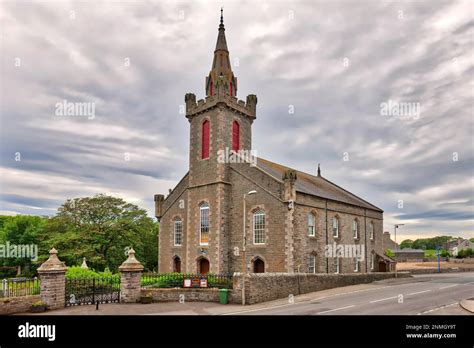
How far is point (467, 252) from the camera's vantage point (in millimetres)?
89312

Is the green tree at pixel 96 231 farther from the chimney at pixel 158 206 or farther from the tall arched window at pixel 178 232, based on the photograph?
the tall arched window at pixel 178 232

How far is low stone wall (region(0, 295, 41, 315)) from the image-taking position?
18250mm

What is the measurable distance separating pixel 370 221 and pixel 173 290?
102 feet

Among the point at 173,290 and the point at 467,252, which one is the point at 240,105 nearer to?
the point at 173,290

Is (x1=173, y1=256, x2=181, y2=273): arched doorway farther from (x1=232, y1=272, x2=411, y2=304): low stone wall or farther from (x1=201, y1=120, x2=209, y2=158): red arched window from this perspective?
(x1=232, y1=272, x2=411, y2=304): low stone wall

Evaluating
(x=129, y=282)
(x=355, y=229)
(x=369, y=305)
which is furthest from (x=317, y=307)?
(x=355, y=229)

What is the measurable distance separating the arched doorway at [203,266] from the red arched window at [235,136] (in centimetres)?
1141

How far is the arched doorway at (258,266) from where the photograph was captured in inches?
1284

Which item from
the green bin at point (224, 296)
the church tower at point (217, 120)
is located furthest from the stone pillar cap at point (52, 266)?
the church tower at point (217, 120)

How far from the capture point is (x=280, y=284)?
25.2 meters

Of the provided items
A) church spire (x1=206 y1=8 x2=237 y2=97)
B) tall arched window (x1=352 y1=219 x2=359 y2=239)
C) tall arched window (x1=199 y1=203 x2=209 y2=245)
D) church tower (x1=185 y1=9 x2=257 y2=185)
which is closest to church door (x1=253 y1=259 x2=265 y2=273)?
tall arched window (x1=199 y1=203 x2=209 y2=245)

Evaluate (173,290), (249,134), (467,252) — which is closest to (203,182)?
(249,134)

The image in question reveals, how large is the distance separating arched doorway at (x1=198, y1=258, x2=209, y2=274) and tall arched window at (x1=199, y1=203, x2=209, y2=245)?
1.70 m
